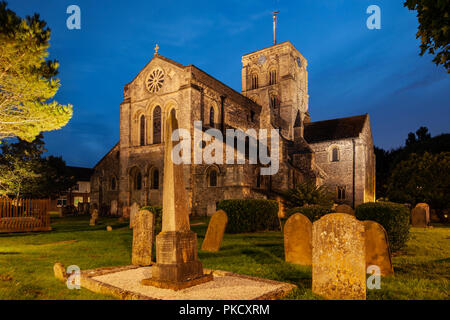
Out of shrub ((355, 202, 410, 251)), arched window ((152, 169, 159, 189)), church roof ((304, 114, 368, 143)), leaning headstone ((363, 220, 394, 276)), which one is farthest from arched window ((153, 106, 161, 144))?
leaning headstone ((363, 220, 394, 276))

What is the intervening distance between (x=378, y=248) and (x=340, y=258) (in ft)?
6.86

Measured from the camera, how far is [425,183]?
72.3 feet

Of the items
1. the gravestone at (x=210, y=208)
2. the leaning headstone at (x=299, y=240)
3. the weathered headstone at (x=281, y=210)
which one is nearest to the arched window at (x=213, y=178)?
the gravestone at (x=210, y=208)

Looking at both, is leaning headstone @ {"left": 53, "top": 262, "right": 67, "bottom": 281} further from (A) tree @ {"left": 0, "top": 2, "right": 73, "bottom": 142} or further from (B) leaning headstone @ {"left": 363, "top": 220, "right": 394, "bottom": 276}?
(A) tree @ {"left": 0, "top": 2, "right": 73, "bottom": 142}

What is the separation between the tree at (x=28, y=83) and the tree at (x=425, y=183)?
24231 millimetres

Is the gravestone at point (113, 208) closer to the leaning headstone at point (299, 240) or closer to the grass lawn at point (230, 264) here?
the grass lawn at point (230, 264)

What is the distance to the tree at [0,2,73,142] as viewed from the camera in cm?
994

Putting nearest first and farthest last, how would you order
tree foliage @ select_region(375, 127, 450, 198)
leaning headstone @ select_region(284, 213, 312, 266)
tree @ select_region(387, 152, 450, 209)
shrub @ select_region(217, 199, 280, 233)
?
leaning headstone @ select_region(284, 213, 312, 266), shrub @ select_region(217, 199, 280, 233), tree @ select_region(387, 152, 450, 209), tree foliage @ select_region(375, 127, 450, 198)

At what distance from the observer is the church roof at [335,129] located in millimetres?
32469

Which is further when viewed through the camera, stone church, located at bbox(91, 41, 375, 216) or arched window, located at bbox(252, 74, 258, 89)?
arched window, located at bbox(252, 74, 258, 89)

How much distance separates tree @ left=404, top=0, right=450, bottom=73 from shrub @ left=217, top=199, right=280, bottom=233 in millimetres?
9374

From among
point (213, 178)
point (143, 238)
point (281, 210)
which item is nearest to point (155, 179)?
point (213, 178)

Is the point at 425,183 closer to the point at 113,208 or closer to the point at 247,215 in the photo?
the point at 247,215
